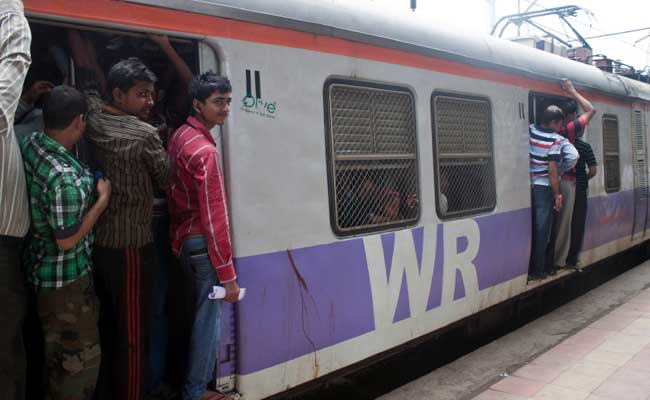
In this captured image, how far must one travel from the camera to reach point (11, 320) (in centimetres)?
221

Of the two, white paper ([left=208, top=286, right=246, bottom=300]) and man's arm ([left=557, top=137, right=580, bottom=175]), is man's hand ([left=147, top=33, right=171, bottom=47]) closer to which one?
white paper ([left=208, top=286, right=246, bottom=300])

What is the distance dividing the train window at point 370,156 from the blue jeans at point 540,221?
2.02 meters

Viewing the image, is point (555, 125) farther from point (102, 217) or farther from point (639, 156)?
point (102, 217)

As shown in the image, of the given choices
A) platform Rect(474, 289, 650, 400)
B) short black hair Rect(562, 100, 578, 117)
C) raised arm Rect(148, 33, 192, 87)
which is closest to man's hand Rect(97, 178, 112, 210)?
raised arm Rect(148, 33, 192, 87)

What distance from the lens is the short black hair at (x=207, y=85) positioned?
274 cm

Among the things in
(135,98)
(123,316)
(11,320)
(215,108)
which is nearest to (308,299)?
(123,316)

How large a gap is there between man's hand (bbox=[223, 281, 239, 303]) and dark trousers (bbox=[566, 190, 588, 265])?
15.4 ft

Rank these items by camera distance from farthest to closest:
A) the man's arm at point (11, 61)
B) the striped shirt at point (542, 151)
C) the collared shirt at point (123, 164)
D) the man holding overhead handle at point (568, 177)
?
the man holding overhead handle at point (568, 177)
the striped shirt at point (542, 151)
the collared shirt at point (123, 164)
the man's arm at point (11, 61)

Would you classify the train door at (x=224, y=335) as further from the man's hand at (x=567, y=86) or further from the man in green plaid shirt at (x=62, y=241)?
the man's hand at (x=567, y=86)

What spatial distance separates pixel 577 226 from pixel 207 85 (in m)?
5.03

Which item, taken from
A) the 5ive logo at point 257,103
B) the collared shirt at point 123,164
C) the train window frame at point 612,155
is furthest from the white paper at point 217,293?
the train window frame at point 612,155

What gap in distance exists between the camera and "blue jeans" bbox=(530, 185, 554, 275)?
18.4 feet

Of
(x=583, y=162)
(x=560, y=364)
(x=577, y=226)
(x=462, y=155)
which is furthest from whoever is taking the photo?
(x=577, y=226)

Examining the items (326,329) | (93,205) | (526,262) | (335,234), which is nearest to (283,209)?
(335,234)
